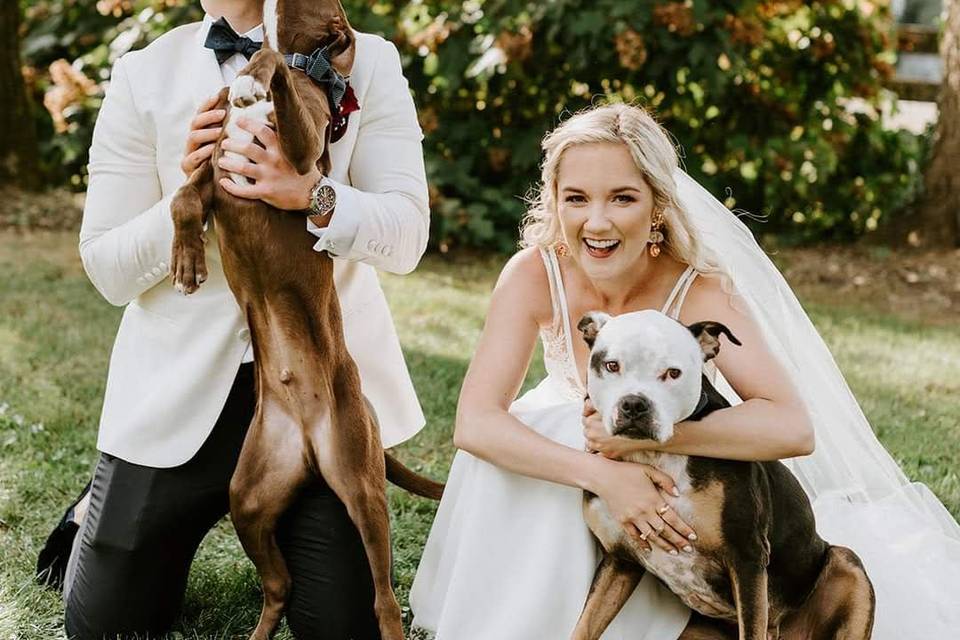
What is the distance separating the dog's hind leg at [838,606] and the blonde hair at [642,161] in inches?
32.0

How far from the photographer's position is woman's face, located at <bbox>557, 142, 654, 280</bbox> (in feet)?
9.46

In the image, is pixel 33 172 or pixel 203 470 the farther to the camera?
pixel 33 172

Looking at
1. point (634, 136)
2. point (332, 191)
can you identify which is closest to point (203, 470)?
point (332, 191)

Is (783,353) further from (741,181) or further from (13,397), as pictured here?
(741,181)

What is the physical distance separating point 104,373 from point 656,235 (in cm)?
331

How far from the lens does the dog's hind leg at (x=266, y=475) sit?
281cm

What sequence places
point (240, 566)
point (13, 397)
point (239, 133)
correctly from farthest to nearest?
point (13, 397)
point (240, 566)
point (239, 133)

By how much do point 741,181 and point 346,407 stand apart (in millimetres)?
6416

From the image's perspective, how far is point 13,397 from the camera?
505 cm

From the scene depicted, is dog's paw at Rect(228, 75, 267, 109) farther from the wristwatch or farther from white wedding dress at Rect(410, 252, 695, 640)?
white wedding dress at Rect(410, 252, 695, 640)

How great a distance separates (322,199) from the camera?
8.73 ft

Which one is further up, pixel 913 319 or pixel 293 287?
pixel 293 287

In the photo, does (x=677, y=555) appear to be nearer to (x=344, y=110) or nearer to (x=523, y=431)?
(x=523, y=431)

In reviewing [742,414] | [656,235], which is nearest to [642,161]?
[656,235]
